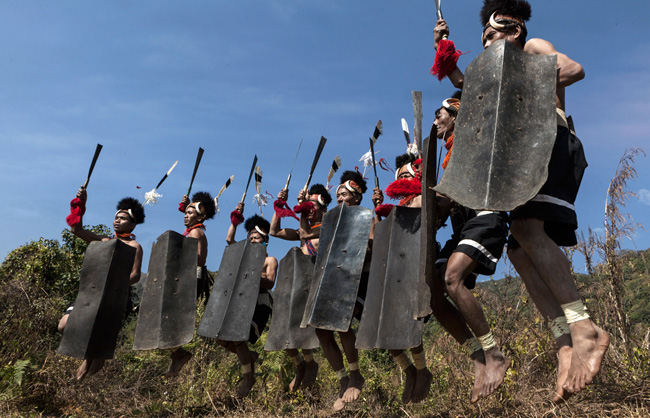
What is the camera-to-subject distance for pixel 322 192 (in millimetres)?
6742

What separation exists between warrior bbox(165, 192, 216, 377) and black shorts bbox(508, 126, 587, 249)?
387cm

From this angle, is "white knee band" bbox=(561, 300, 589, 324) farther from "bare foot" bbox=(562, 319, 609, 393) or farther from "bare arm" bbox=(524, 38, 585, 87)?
"bare arm" bbox=(524, 38, 585, 87)

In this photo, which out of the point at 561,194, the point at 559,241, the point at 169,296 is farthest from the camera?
the point at 169,296

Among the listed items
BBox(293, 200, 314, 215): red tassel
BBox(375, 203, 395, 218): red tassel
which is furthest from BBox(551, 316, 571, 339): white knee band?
BBox(293, 200, 314, 215): red tassel

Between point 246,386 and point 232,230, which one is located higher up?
point 232,230

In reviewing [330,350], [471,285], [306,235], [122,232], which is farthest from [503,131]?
[122,232]

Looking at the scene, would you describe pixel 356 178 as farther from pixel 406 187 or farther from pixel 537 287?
pixel 537 287

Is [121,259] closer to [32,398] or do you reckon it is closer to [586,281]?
[32,398]

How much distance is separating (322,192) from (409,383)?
293cm

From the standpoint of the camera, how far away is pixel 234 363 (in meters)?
7.91

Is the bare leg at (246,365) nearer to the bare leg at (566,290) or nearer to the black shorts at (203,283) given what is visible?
the black shorts at (203,283)

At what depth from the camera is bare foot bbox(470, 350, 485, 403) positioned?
322 centimetres

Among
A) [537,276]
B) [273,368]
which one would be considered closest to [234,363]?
[273,368]

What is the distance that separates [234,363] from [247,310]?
2.72m
